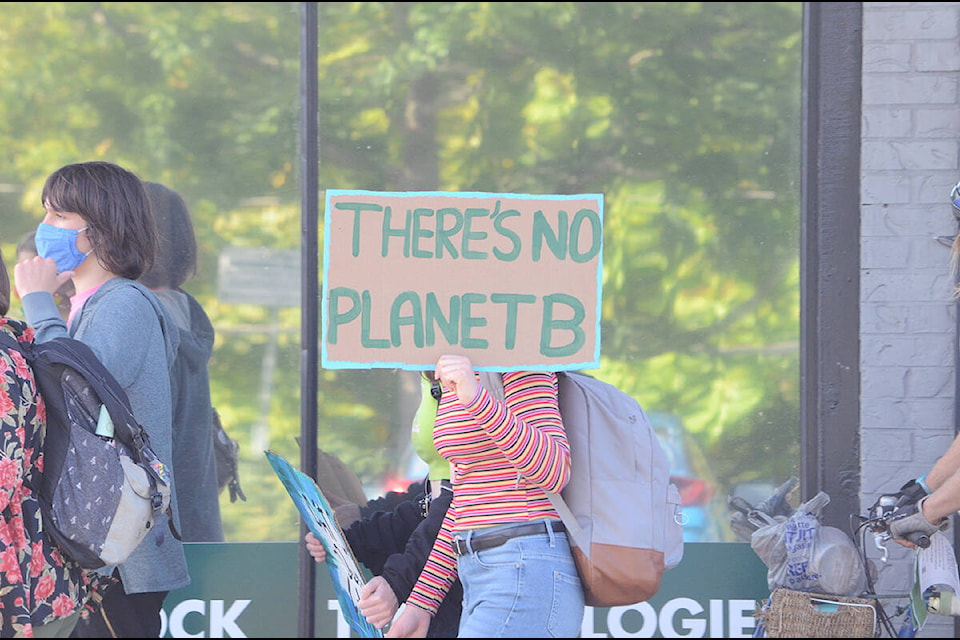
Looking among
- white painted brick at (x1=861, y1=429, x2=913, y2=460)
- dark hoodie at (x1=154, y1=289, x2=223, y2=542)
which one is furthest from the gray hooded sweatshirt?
white painted brick at (x1=861, y1=429, x2=913, y2=460)

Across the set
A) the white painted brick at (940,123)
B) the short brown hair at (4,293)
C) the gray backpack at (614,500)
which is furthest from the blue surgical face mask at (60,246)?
the white painted brick at (940,123)

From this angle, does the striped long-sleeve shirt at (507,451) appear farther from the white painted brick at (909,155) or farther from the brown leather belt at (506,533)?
the white painted brick at (909,155)

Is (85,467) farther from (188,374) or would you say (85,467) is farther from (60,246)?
(188,374)

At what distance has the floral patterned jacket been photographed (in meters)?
2.95

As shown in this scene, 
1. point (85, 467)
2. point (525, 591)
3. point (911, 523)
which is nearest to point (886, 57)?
point (911, 523)

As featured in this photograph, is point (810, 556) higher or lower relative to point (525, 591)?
lower

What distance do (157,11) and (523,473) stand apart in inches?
128

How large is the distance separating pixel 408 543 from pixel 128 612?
3.19ft

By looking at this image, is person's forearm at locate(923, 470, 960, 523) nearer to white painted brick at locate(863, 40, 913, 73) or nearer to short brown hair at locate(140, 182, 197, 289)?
white painted brick at locate(863, 40, 913, 73)

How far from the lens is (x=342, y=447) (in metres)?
4.93

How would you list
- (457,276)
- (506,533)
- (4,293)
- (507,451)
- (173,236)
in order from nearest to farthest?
(507,451) → (506,533) → (457,276) → (4,293) → (173,236)

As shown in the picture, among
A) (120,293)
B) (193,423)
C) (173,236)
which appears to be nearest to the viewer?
(120,293)

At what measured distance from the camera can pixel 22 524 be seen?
3.05m

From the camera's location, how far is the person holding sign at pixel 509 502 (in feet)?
9.18
